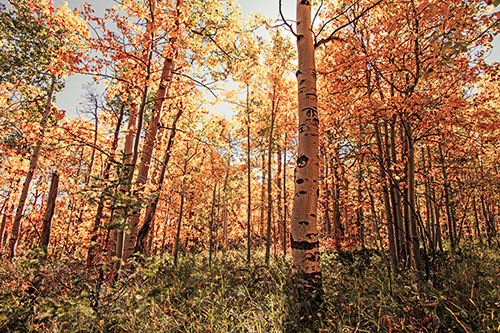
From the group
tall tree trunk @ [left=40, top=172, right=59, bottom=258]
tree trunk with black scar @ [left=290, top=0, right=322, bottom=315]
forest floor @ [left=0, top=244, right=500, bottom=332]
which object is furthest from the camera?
tall tree trunk @ [left=40, top=172, right=59, bottom=258]

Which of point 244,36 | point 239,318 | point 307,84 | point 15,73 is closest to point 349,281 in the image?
point 239,318

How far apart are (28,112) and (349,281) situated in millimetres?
12951

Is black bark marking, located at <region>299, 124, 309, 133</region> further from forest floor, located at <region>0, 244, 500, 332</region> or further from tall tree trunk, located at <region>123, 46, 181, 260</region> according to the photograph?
tall tree trunk, located at <region>123, 46, 181, 260</region>

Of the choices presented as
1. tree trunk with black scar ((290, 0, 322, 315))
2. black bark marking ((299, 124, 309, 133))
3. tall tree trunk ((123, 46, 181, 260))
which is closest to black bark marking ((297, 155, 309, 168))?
tree trunk with black scar ((290, 0, 322, 315))

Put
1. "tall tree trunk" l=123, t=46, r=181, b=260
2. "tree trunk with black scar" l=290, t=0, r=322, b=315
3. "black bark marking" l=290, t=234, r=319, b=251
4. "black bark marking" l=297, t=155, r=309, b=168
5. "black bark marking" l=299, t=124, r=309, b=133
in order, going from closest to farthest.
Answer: "tree trunk with black scar" l=290, t=0, r=322, b=315
"black bark marking" l=290, t=234, r=319, b=251
"black bark marking" l=297, t=155, r=309, b=168
"black bark marking" l=299, t=124, r=309, b=133
"tall tree trunk" l=123, t=46, r=181, b=260

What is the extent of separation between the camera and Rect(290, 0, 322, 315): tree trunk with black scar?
109 inches

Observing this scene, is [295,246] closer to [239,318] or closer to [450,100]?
[239,318]

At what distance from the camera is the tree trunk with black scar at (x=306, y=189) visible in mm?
2770

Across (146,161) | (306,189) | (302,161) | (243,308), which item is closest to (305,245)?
(306,189)

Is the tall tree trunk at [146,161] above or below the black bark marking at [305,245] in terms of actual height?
above

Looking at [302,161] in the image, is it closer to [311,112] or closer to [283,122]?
[311,112]

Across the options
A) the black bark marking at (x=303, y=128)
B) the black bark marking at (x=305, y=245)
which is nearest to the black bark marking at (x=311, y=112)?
the black bark marking at (x=303, y=128)

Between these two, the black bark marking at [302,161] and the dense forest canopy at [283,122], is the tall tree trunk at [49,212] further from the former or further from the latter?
the black bark marking at [302,161]

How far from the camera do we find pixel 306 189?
3.08 metres
